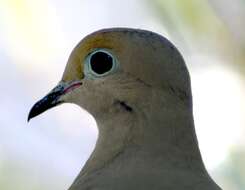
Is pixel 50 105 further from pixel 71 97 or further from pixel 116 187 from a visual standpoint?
pixel 116 187

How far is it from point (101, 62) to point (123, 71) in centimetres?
10

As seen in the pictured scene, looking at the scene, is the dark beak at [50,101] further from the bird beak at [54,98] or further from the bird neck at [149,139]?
the bird neck at [149,139]

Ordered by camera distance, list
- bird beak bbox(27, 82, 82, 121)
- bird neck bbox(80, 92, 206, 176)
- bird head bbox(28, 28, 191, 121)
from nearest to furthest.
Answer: bird neck bbox(80, 92, 206, 176)
bird head bbox(28, 28, 191, 121)
bird beak bbox(27, 82, 82, 121)

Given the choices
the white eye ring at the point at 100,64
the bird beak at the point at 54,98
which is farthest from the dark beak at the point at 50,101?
the white eye ring at the point at 100,64

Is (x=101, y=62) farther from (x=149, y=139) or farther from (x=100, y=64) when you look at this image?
(x=149, y=139)

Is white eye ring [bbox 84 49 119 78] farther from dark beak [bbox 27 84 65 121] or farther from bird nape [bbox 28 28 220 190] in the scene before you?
dark beak [bbox 27 84 65 121]

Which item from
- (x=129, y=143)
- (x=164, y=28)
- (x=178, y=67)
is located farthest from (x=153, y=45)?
(x=164, y=28)

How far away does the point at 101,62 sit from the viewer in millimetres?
4422

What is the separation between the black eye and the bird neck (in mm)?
170

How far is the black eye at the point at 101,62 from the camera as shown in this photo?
4.41 meters

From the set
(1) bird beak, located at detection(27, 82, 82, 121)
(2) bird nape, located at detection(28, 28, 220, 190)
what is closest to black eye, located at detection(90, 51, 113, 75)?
(2) bird nape, located at detection(28, 28, 220, 190)

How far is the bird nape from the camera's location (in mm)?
4180

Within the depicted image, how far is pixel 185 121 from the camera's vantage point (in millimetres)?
4320

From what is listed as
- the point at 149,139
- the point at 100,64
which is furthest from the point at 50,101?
the point at 149,139
